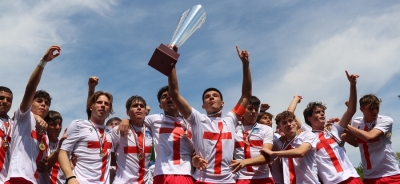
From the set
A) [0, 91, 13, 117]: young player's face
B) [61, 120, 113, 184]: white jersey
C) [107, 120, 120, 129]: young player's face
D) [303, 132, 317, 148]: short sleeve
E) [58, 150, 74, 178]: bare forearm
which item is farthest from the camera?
[107, 120, 120, 129]: young player's face

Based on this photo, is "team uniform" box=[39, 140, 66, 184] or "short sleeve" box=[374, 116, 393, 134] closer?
"team uniform" box=[39, 140, 66, 184]

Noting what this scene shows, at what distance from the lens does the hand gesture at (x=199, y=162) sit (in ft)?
18.6

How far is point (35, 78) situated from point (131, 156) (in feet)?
6.42

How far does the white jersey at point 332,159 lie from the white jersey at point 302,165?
10.8 inches

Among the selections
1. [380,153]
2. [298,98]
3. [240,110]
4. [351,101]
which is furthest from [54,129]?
[380,153]

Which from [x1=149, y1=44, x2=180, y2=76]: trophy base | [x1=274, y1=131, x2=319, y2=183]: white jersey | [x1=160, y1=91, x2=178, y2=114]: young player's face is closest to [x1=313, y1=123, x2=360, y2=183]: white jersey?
[x1=274, y1=131, x2=319, y2=183]: white jersey

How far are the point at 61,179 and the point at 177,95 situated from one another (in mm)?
3372

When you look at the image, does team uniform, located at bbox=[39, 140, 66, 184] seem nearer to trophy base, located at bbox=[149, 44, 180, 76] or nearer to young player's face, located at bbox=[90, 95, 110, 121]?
young player's face, located at bbox=[90, 95, 110, 121]

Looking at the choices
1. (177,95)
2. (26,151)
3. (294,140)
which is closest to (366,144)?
(294,140)

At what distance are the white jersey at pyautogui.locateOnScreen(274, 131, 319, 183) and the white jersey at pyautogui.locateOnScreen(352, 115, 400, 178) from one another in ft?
4.63

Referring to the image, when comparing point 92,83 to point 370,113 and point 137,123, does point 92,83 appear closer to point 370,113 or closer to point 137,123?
point 137,123

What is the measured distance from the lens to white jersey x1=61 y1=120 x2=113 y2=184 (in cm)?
600

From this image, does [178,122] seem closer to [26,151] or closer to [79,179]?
[79,179]

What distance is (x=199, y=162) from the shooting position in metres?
5.69
